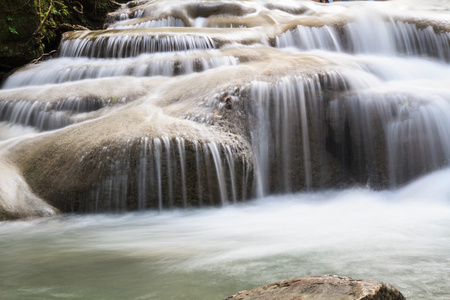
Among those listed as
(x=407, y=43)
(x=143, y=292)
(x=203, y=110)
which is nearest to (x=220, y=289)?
(x=143, y=292)

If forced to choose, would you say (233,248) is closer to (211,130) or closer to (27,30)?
(211,130)

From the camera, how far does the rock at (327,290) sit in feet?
4.66

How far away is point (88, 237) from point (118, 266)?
104 centimetres

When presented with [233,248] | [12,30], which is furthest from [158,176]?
[12,30]

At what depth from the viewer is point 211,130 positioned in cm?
486

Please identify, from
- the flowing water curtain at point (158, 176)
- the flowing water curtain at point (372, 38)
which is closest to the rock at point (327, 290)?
the flowing water curtain at point (158, 176)

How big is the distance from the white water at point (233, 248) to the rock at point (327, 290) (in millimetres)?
583

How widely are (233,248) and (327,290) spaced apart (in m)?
1.65

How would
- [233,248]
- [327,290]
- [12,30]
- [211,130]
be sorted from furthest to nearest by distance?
[12,30] → [211,130] → [233,248] → [327,290]

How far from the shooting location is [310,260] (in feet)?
8.71

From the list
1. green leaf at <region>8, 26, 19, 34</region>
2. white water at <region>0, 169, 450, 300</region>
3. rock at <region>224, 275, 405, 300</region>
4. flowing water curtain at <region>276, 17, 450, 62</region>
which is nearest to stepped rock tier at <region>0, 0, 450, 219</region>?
white water at <region>0, 169, 450, 300</region>

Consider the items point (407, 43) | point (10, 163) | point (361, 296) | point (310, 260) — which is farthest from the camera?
point (407, 43)

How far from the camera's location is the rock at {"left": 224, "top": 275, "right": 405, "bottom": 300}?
1419 mm

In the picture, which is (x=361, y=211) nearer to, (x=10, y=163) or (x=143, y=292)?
(x=143, y=292)
